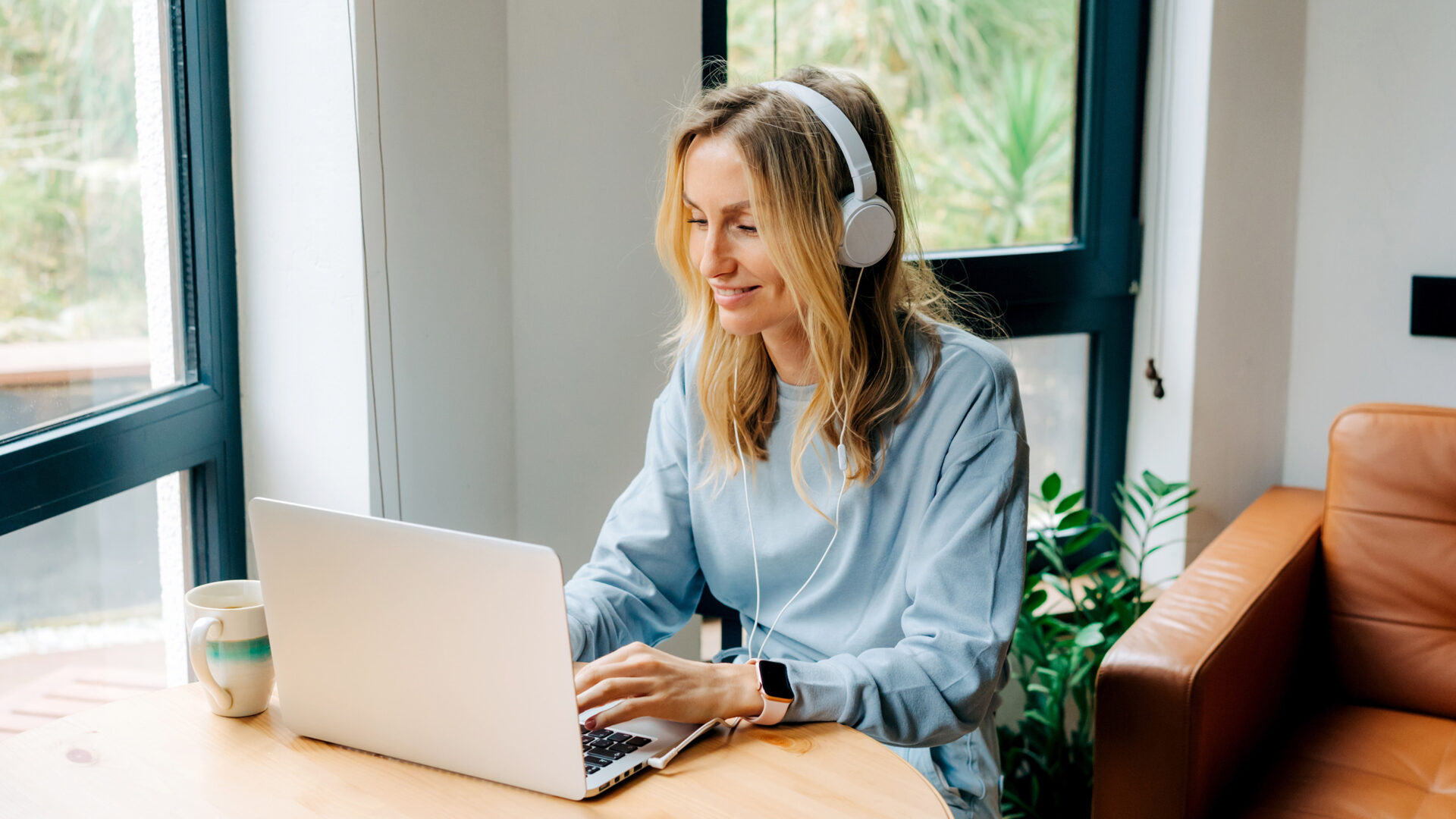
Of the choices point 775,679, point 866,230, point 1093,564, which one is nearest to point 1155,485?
point 1093,564

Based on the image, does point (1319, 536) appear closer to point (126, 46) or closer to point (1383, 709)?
point (1383, 709)

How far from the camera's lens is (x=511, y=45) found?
5.30 feet

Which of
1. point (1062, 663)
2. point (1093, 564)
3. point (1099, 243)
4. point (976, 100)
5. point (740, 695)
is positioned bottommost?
point (1062, 663)

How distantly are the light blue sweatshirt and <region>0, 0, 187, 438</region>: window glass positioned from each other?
62 centimetres

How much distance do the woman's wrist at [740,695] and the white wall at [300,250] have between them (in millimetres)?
685

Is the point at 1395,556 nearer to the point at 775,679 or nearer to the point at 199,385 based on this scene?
the point at 775,679

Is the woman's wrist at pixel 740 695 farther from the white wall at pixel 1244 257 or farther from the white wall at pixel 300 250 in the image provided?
the white wall at pixel 1244 257

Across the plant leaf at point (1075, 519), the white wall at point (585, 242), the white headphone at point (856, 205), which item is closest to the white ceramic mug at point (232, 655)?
the white headphone at point (856, 205)

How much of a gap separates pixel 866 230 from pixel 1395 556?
46.6 inches

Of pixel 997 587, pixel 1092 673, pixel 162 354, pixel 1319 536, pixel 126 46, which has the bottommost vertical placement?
pixel 1092 673

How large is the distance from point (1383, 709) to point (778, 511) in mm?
1164

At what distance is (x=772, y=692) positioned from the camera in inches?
40.1

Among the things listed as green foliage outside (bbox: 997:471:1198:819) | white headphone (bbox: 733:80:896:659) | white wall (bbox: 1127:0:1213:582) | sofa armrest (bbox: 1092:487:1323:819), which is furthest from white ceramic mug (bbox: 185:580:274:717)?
white wall (bbox: 1127:0:1213:582)

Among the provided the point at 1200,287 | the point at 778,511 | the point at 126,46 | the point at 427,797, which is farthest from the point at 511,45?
the point at 1200,287
